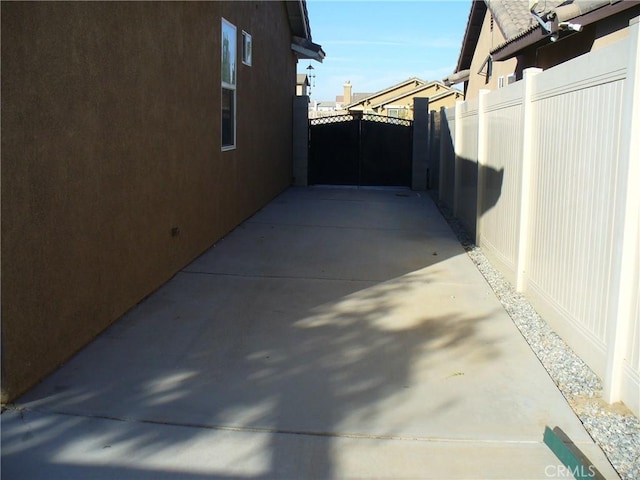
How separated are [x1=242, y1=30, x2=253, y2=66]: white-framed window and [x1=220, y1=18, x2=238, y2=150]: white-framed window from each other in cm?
58

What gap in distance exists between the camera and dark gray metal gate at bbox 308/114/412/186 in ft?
58.7

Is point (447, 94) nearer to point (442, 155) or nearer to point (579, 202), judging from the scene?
point (442, 155)

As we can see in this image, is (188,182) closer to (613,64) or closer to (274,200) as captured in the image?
(613,64)

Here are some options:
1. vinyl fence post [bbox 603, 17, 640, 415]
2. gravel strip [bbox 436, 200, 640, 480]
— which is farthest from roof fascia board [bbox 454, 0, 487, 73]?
vinyl fence post [bbox 603, 17, 640, 415]

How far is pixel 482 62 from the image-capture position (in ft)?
71.3

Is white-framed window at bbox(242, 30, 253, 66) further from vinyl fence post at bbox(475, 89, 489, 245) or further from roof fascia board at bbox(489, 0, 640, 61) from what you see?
roof fascia board at bbox(489, 0, 640, 61)

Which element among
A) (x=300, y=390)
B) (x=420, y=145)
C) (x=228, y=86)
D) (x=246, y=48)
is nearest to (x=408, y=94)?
(x=420, y=145)

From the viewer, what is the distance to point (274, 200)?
46.6 ft

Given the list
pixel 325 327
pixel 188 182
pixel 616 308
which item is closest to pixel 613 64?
pixel 616 308

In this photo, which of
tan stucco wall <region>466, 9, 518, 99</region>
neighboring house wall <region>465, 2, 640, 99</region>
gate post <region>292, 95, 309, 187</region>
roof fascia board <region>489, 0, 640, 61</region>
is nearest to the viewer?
roof fascia board <region>489, 0, 640, 61</region>

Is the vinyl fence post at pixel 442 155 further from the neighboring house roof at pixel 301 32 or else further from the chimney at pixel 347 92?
the chimney at pixel 347 92

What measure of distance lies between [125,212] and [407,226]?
20.4 ft

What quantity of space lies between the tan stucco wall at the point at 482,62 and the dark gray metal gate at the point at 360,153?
258 centimetres

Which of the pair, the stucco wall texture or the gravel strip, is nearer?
the gravel strip
